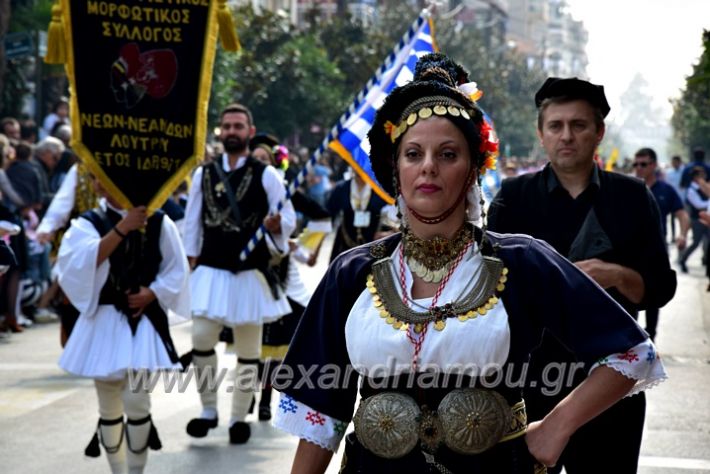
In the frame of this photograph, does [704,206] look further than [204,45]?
Yes

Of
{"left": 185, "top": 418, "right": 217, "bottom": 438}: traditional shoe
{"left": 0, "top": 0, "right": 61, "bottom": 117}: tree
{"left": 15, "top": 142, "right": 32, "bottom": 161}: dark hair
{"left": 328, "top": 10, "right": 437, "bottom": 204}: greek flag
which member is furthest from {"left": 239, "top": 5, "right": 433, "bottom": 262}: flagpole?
{"left": 0, "top": 0, "right": 61, "bottom": 117}: tree

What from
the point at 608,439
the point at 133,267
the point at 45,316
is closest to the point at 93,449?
the point at 133,267

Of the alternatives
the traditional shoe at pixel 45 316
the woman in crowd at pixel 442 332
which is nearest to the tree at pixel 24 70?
the traditional shoe at pixel 45 316

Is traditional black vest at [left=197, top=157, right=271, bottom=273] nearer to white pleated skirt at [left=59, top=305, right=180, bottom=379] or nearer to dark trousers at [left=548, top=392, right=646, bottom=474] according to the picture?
white pleated skirt at [left=59, top=305, right=180, bottom=379]

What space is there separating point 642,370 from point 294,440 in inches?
205

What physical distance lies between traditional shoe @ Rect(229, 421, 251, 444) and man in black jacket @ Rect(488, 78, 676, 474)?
3.53 metres

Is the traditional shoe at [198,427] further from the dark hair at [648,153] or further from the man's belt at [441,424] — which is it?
the dark hair at [648,153]

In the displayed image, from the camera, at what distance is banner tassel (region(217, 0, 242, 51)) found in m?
A: 7.74

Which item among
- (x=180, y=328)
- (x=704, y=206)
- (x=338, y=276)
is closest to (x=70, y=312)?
(x=338, y=276)

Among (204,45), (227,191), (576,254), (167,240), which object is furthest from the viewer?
(227,191)

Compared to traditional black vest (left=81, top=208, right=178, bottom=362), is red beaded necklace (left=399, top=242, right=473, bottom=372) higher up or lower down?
higher up

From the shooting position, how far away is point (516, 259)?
3.56 metres

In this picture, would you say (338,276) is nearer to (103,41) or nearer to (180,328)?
(103,41)

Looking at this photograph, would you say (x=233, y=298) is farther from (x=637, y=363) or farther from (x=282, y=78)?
(x=282, y=78)
